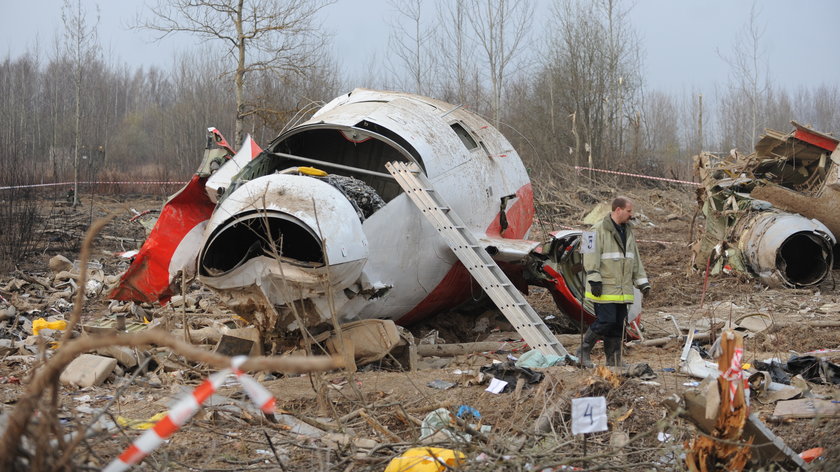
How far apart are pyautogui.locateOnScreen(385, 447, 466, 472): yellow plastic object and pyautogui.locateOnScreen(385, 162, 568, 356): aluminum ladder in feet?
10.8

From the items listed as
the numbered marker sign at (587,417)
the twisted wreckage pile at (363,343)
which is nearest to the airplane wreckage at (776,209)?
the twisted wreckage pile at (363,343)

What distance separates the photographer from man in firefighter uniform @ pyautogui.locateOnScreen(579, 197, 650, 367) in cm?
737

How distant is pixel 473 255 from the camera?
7641 mm

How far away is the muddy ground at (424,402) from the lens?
13.8 feet

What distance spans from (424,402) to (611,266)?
96.8 inches

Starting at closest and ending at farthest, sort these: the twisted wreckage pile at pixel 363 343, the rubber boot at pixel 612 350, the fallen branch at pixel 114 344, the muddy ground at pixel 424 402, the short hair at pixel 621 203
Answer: the fallen branch at pixel 114 344
the twisted wreckage pile at pixel 363 343
the muddy ground at pixel 424 402
the short hair at pixel 621 203
the rubber boot at pixel 612 350

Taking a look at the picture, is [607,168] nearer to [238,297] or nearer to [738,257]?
[738,257]

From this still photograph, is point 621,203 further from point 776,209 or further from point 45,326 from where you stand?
point 776,209

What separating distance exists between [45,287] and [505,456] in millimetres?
9743

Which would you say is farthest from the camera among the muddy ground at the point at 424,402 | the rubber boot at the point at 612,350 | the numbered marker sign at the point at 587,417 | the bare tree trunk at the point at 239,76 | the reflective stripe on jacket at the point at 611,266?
the bare tree trunk at the point at 239,76

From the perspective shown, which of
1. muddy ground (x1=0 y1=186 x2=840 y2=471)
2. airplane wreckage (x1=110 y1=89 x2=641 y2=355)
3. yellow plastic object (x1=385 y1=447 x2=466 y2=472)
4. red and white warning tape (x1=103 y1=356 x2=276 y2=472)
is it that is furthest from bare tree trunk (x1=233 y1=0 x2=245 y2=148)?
red and white warning tape (x1=103 y1=356 x2=276 y2=472)

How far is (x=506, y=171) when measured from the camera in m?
9.74

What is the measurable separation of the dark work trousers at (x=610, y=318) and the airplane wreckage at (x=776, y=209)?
599 centimetres

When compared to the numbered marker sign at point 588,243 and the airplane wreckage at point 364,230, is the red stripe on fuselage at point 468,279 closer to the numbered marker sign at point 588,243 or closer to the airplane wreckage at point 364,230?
the airplane wreckage at point 364,230
